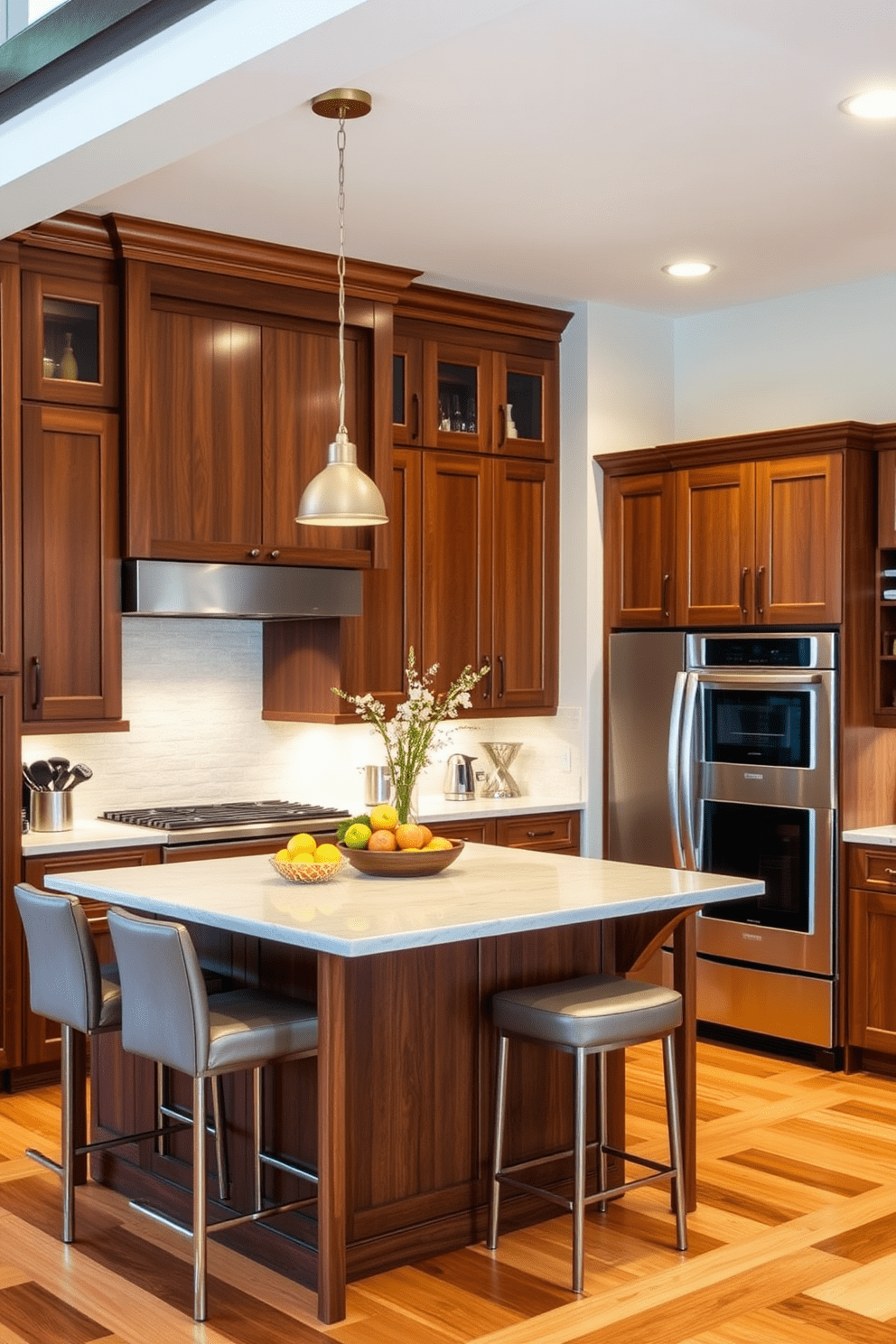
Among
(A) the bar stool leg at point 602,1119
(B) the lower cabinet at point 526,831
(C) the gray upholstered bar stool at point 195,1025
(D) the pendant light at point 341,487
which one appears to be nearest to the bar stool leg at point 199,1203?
(C) the gray upholstered bar stool at point 195,1025

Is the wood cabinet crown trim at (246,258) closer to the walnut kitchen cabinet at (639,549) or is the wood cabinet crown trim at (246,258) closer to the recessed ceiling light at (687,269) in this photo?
the recessed ceiling light at (687,269)

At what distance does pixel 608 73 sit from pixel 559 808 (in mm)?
3198

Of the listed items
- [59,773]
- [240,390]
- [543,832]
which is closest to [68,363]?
[240,390]

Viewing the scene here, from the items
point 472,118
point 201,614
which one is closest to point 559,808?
point 201,614

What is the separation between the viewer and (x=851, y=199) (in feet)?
15.7

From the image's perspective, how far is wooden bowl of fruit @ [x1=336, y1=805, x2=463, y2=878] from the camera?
3.86 meters

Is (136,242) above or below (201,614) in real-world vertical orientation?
above

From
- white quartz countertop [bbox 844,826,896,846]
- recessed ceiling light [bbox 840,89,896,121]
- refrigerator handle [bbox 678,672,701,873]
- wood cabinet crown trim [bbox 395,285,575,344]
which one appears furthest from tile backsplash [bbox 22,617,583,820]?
recessed ceiling light [bbox 840,89,896,121]

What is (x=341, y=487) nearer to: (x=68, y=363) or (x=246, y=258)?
(x=68, y=363)

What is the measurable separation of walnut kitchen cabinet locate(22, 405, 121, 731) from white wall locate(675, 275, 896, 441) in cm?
268

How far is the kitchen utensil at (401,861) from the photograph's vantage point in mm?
3852

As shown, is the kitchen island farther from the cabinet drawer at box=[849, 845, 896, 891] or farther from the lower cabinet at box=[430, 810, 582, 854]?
the lower cabinet at box=[430, 810, 582, 854]

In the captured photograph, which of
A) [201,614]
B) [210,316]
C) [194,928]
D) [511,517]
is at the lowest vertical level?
[194,928]

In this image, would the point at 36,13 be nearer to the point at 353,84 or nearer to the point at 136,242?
the point at 353,84
